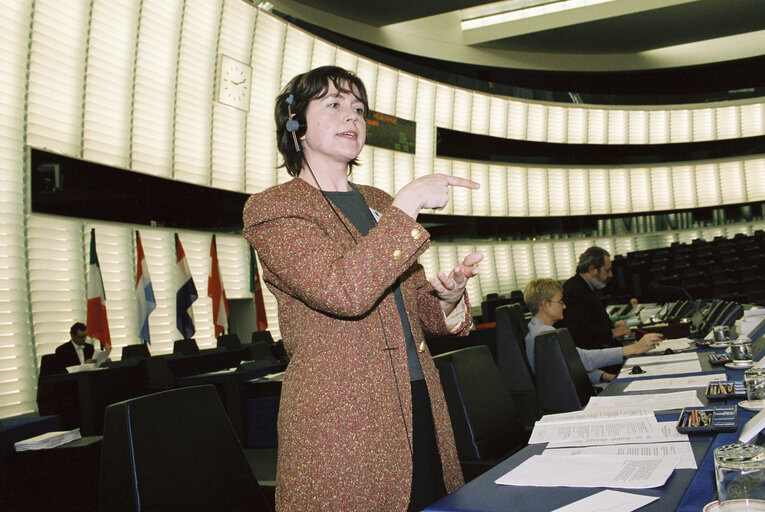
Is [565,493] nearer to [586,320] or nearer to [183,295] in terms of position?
[586,320]

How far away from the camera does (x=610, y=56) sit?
18.7 metres

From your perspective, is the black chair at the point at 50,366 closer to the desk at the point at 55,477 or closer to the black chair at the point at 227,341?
the black chair at the point at 227,341

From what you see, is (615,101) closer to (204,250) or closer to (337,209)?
(204,250)

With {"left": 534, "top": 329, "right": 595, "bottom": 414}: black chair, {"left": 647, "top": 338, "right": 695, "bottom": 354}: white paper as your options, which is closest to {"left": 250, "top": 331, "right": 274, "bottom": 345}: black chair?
{"left": 647, "top": 338, "right": 695, "bottom": 354}: white paper

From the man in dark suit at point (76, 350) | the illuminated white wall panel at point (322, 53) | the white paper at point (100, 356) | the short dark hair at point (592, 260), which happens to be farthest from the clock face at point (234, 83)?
the short dark hair at point (592, 260)

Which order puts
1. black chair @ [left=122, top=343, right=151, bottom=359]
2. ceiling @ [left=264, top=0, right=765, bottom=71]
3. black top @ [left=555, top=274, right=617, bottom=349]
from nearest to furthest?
black top @ [left=555, top=274, right=617, bottom=349]
black chair @ [left=122, top=343, right=151, bottom=359]
ceiling @ [left=264, top=0, right=765, bottom=71]

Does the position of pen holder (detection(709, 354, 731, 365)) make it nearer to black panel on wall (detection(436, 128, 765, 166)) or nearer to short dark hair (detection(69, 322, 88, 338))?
short dark hair (detection(69, 322, 88, 338))

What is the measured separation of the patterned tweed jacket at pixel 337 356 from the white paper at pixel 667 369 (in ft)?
6.16

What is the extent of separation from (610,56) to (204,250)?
14.6 metres

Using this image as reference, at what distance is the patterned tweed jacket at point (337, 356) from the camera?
1.14 metres

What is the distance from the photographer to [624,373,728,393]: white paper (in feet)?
7.52

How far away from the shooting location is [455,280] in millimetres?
1451

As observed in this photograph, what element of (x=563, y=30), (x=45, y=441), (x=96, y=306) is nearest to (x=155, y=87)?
(x=96, y=306)

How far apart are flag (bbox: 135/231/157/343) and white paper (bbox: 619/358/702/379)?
662 cm
